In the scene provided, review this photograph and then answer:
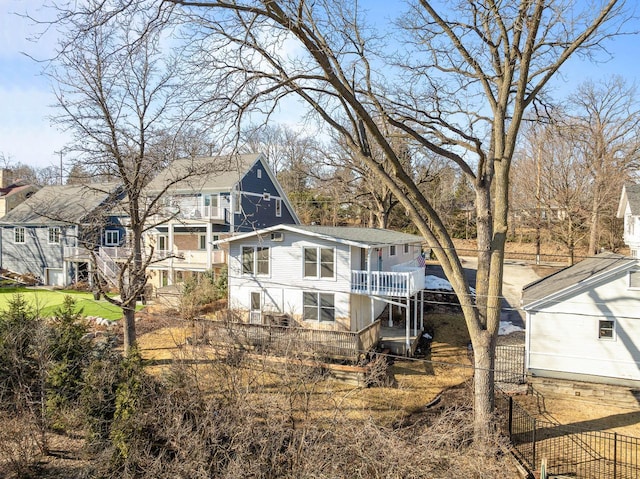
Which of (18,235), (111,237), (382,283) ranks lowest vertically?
(382,283)

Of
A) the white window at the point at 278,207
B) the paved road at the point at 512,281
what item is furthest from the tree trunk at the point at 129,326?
the white window at the point at 278,207

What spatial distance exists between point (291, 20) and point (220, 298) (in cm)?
1672

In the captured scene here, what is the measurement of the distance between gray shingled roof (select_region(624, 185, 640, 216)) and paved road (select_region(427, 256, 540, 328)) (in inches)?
259

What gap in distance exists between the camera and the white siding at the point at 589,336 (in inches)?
542

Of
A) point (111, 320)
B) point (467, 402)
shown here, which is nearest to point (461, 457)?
point (467, 402)

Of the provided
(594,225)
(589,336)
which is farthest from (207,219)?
(594,225)

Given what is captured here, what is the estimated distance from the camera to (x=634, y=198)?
24.4 meters

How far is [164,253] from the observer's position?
80.7 ft

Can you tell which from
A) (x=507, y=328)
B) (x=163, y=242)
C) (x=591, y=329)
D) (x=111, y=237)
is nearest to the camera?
(x=591, y=329)

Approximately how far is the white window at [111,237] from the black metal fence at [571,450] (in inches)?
1068

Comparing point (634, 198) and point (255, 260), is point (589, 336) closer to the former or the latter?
point (255, 260)

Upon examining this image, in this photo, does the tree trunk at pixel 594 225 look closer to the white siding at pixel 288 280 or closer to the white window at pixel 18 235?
the white siding at pixel 288 280

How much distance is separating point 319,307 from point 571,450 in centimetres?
975

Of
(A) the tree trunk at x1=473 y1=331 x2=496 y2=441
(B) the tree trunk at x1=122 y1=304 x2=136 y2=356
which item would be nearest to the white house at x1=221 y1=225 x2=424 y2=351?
(B) the tree trunk at x1=122 y1=304 x2=136 y2=356
